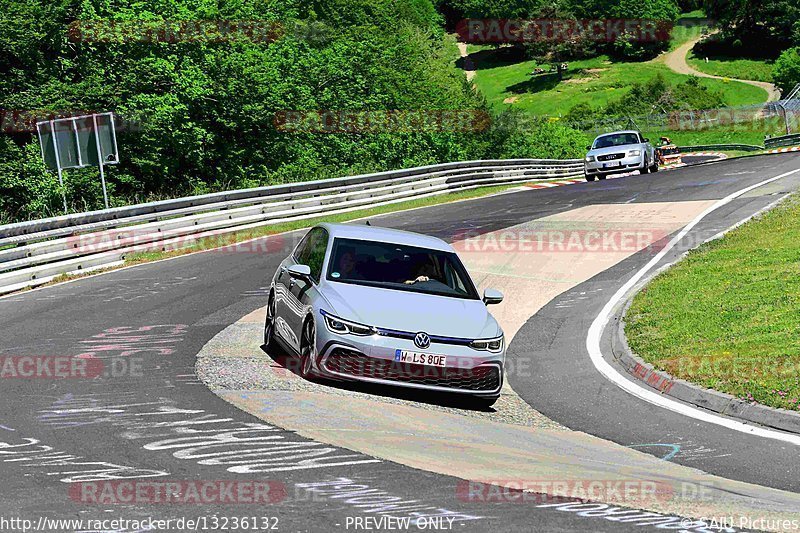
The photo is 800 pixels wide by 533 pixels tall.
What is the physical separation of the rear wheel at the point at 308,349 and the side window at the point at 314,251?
0.76 meters

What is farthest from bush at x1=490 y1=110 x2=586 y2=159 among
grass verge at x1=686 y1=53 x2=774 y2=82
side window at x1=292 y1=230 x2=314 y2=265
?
side window at x1=292 y1=230 x2=314 y2=265

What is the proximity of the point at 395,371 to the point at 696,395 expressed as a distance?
314cm

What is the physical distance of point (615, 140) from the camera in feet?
131

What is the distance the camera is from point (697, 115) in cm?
9575

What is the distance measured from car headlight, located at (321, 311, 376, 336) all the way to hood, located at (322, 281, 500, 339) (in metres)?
0.05

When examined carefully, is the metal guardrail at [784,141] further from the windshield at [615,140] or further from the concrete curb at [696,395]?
the concrete curb at [696,395]

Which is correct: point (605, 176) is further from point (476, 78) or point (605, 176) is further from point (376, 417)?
point (476, 78)

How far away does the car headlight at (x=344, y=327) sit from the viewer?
10.5m

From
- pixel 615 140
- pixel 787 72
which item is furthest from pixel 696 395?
pixel 787 72

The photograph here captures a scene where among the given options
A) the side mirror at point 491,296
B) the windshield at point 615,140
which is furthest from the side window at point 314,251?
the windshield at point 615,140

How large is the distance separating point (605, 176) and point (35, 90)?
21.1 m

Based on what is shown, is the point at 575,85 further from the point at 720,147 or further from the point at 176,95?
the point at 176,95

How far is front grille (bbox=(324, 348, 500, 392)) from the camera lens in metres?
10.5

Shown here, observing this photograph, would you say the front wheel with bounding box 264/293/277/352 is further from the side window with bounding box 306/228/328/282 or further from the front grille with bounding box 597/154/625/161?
the front grille with bounding box 597/154/625/161
